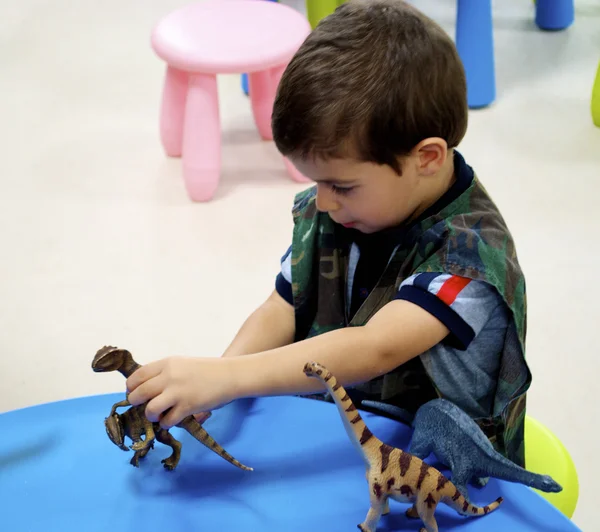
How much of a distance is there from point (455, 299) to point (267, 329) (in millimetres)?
293

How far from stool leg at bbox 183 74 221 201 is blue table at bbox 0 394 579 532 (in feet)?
4.50

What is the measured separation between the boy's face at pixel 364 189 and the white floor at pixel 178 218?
80 cm

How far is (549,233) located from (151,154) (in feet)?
3.91

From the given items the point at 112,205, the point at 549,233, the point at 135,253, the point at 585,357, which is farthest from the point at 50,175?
the point at 585,357

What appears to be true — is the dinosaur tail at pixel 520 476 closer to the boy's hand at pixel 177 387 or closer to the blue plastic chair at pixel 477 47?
the boy's hand at pixel 177 387

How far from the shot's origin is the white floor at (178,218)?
1.76 meters

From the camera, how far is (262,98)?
7.96 ft

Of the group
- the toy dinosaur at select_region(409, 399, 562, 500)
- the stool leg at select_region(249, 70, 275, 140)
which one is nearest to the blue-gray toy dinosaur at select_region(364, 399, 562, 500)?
the toy dinosaur at select_region(409, 399, 562, 500)

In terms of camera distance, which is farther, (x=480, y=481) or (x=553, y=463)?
(x=553, y=463)

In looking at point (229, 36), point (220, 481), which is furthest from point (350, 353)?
point (229, 36)

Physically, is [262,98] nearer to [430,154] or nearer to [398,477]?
[430,154]

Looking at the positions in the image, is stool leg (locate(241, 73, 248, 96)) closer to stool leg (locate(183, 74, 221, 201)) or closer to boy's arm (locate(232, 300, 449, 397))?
stool leg (locate(183, 74, 221, 201))

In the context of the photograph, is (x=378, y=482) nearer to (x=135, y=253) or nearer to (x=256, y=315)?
(x=256, y=315)

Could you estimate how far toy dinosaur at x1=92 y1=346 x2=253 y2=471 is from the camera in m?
0.72
